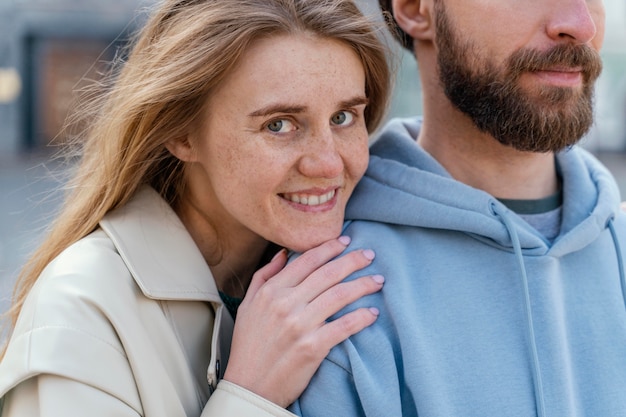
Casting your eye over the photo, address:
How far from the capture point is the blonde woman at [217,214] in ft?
6.08

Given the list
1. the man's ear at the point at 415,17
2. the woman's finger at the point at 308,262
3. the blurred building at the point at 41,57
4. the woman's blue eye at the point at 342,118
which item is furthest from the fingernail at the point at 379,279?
the blurred building at the point at 41,57

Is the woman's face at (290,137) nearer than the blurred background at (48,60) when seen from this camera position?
Yes

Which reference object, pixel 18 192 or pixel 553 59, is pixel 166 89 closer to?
pixel 553 59

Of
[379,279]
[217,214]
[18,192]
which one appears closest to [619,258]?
[379,279]

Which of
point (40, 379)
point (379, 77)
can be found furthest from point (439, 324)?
point (40, 379)

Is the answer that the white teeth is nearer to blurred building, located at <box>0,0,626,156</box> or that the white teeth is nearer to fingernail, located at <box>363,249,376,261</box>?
fingernail, located at <box>363,249,376,261</box>

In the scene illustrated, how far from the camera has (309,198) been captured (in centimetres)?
204

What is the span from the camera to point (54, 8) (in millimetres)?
11172

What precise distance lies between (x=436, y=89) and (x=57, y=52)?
31.6ft

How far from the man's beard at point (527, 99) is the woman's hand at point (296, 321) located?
0.46 meters

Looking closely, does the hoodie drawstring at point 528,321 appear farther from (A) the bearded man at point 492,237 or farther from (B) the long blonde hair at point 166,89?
(B) the long blonde hair at point 166,89

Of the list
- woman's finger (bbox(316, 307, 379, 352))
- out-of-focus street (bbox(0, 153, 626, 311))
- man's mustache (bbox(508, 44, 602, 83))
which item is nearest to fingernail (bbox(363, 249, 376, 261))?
woman's finger (bbox(316, 307, 379, 352))

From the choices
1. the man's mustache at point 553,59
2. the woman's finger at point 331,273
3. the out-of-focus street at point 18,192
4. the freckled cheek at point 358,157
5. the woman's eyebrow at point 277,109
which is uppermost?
the man's mustache at point 553,59

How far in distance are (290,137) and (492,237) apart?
51 centimetres
